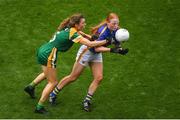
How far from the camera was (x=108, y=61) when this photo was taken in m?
13.2

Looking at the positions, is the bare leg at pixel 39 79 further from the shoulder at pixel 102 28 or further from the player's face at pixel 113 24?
the player's face at pixel 113 24

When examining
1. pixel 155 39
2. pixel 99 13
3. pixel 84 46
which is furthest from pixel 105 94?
pixel 99 13

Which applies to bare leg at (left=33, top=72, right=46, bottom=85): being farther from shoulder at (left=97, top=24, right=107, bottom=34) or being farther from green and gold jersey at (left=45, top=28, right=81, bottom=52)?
shoulder at (left=97, top=24, right=107, bottom=34)

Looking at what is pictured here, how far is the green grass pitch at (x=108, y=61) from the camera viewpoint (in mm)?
11102

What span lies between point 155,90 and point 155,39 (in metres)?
2.70

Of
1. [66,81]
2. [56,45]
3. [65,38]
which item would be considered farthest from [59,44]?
[66,81]

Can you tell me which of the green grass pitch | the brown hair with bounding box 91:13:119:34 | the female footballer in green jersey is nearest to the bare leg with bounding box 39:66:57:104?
the female footballer in green jersey

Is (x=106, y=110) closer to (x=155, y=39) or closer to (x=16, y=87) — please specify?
(x=16, y=87)

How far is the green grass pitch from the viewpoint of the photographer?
11102mm

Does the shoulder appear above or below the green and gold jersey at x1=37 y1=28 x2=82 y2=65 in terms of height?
above

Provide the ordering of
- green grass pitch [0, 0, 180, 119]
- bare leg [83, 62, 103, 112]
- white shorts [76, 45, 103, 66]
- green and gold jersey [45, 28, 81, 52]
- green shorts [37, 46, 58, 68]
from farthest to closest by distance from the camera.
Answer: green grass pitch [0, 0, 180, 119]
bare leg [83, 62, 103, 112]
white shorts [76, 45, 103, 66]
green shorts [37, 46, 58, 68]
green and gold jersey [45, 28, 81, 52]

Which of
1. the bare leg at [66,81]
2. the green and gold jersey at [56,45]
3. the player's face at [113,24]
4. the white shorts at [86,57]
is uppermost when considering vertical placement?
the player's face at [113,24]

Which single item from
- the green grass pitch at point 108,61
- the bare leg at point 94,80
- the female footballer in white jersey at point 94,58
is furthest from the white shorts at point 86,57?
the green grass pitch at point 108,61

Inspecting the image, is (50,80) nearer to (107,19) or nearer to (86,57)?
(86,57)
